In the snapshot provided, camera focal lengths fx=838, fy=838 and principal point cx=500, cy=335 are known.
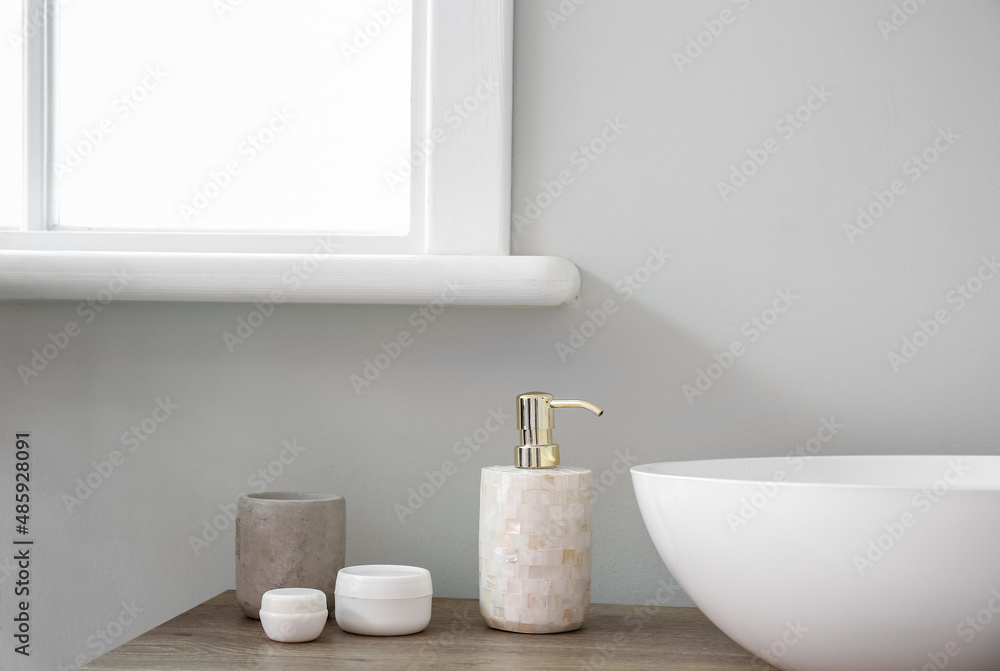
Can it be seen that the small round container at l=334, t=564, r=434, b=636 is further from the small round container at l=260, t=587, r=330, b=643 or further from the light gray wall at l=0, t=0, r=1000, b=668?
the light gray wall at l=0, t=0, r=1000, b=668

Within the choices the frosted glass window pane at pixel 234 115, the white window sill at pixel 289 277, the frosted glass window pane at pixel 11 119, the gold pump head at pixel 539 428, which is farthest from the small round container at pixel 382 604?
the frosted glass window pane at pixel 11 119

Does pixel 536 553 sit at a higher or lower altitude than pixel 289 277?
lower

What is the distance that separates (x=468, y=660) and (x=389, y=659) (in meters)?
0.06

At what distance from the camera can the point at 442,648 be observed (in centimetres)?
68

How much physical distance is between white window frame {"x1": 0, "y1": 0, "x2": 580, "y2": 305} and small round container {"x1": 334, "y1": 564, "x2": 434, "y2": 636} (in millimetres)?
294

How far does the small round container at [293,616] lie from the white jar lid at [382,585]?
0.03 meters

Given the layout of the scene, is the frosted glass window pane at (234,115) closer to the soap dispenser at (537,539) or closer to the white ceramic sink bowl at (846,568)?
the soap dispenser at (537,539)

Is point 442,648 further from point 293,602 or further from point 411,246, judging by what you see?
point 411,246

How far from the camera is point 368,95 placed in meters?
0.99

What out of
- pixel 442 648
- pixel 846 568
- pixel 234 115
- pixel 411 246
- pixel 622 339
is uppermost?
pixel 234 115

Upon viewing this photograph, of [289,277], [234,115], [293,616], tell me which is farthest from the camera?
[234,115]

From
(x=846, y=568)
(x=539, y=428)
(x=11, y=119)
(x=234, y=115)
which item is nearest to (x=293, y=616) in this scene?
(x=539, y=428)

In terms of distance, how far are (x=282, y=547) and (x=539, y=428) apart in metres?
0.26

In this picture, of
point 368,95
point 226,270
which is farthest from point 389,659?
point 368,95
